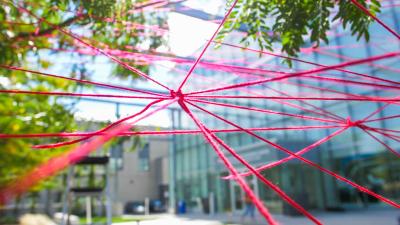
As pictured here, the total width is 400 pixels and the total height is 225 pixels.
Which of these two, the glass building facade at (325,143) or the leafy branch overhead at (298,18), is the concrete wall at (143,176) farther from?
the leafy branch overhead at (298,18)

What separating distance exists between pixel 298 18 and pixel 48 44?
3.73 meters

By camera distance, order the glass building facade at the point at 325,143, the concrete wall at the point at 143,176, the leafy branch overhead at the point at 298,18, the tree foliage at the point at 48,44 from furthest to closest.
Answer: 1. the concrete wall at the point at 143,176
2. the glass building facade at the point at 325,143
3. the tree foliage at the point at 48,44
4. the leafy branch overhead at the point at 298,18

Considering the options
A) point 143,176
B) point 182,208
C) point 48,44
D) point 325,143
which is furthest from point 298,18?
point 143,176

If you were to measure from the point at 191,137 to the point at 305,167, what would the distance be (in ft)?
34.8

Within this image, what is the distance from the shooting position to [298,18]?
96.3 inches

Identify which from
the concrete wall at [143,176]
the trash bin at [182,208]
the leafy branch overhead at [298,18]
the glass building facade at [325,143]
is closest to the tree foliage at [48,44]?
the leafy branch overhead at [298,18]

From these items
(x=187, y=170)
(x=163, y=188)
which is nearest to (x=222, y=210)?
(x=187, y=170)

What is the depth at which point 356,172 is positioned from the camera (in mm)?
14969

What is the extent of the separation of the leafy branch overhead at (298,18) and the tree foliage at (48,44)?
1.04 m

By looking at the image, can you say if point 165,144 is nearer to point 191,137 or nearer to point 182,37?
point 191,137

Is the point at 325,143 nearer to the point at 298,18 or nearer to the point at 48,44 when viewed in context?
the point at 48,44

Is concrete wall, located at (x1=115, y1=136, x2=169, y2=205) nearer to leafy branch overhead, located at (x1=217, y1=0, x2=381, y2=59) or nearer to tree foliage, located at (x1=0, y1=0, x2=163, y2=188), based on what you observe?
tree foliage, located at (x1=0, y1=0, x2=163, y2=188)

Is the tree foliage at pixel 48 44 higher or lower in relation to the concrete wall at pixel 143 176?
higher

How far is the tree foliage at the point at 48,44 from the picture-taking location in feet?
10.1
